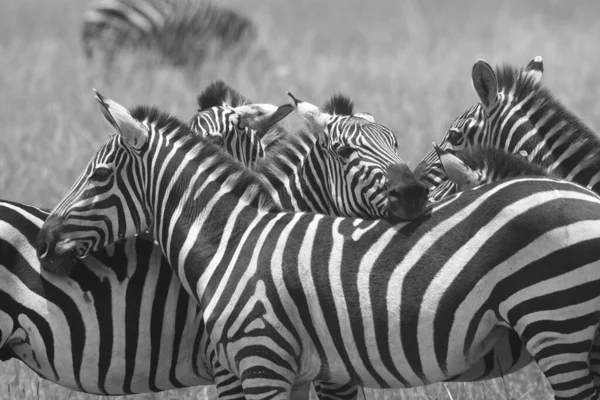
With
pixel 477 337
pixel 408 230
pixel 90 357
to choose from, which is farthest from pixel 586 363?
pixel 90 357

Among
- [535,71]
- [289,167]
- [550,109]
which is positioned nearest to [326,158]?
[289,167]

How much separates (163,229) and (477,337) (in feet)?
6.20

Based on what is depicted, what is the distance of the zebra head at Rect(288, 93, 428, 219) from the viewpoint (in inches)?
238

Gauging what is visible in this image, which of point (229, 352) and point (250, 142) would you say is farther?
point (250, 142)

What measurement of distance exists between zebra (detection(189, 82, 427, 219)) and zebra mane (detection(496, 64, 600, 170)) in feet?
3.13

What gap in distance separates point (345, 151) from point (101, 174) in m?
1.44

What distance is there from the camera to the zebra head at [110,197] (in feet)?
19.1

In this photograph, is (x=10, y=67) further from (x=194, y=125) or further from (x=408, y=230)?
(x=408, y=230)

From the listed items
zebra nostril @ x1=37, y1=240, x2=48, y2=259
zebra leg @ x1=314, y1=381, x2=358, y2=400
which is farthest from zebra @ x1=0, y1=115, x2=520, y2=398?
zebra leg @ x1=314, y1=381, x2=358, y2=400

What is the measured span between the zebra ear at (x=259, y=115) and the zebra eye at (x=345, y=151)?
3.18 feet

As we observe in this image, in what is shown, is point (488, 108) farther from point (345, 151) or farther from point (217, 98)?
point (217, 98)

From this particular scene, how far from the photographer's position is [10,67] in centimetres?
1828

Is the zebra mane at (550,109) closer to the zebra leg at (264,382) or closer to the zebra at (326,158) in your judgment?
the zebra at (326,158)

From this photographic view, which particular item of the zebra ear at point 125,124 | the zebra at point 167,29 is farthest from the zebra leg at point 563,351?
the zebra at point 167,29
